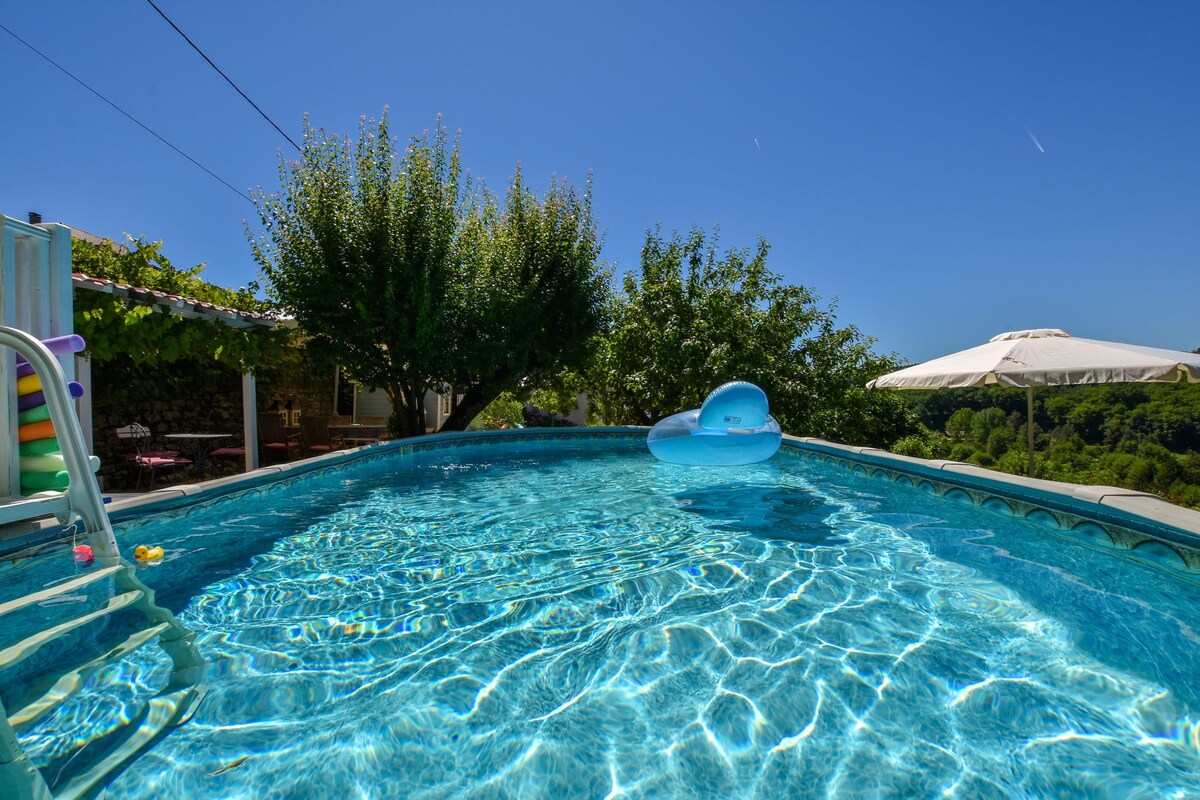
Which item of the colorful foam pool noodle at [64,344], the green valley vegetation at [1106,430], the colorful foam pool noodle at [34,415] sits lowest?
the green valley vegetation at [1106,430]

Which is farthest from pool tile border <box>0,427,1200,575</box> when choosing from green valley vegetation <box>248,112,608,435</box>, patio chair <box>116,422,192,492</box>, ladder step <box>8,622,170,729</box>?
green valley vegetation <box>248,112,608,435</box>

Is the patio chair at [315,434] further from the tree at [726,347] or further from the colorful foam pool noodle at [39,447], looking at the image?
the colorful foam pool noodle at [39,447]

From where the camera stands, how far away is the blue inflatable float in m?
6.04

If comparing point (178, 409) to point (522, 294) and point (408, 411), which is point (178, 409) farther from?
point (522, 294)

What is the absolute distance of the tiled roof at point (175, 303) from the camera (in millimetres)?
6527

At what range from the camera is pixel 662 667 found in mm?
2691

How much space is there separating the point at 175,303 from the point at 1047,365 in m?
12.4

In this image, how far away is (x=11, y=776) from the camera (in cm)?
157

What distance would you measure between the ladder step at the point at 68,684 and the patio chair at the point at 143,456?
21.6 feet

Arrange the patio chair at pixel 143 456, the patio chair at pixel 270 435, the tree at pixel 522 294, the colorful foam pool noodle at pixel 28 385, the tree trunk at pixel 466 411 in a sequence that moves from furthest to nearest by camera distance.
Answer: the tree trunk at pixel 466 411
the tree at pixel 522 294
the patio chair at pixel 270 435
the patio chair at pixel 143 456
the colorful foam pool noodle at pixel 28 385

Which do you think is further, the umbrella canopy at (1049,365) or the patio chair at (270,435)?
the patio chair at (270,435)

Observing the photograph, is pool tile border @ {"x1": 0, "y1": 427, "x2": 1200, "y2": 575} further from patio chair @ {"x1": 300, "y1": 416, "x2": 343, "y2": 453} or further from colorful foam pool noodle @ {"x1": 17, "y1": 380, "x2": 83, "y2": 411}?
patio chair @ {"x1": 300, "y1": 416, "x2": 343, "y2": 453}

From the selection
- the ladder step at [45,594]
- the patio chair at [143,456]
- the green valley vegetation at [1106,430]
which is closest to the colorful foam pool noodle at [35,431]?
the ladder step at [45,594]

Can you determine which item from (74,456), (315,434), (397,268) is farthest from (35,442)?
(315,434)
